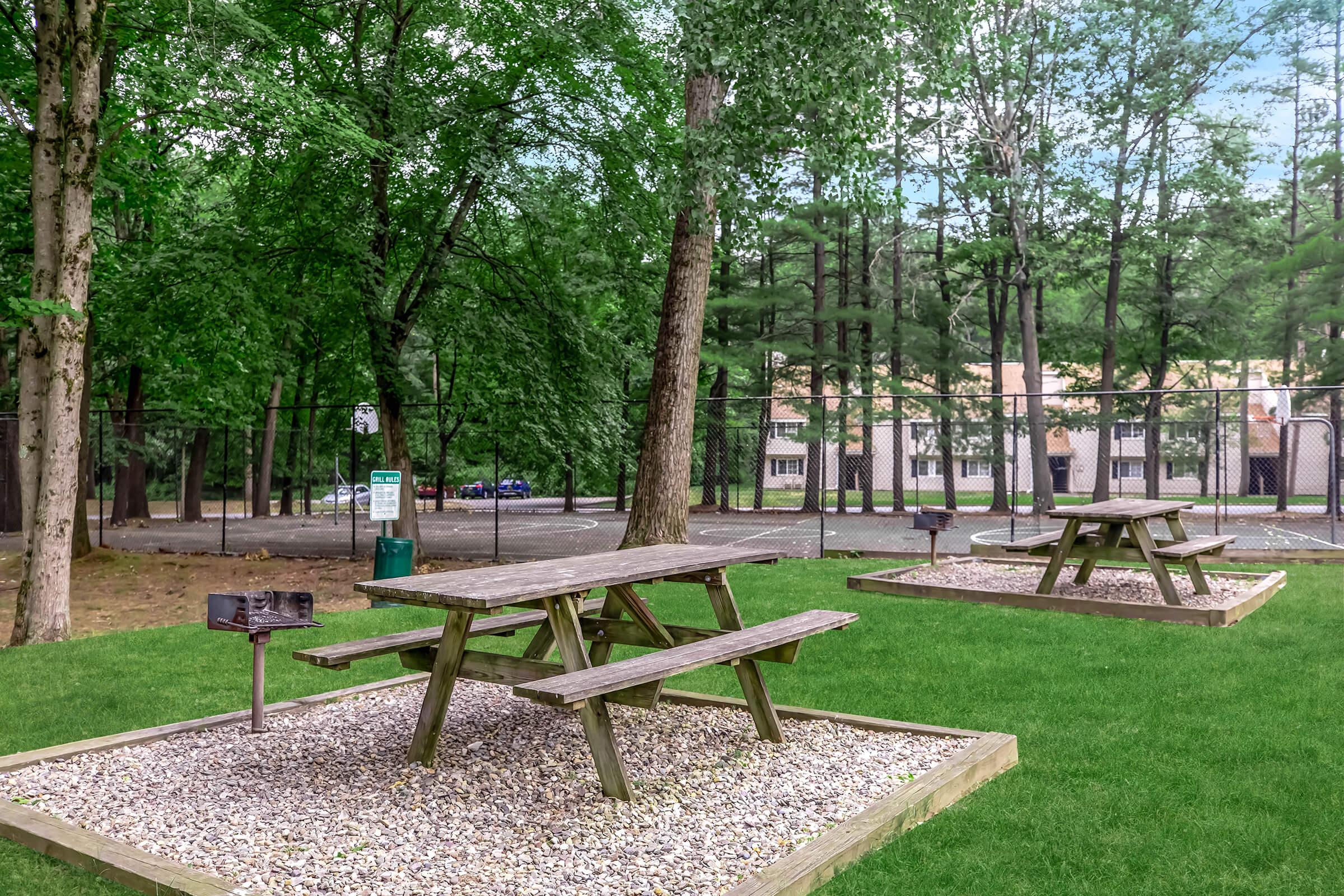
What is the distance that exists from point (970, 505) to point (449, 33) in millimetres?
19743

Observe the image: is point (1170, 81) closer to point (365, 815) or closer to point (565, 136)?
point (565, 136)

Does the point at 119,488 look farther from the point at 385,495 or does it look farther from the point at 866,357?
the point at 866,357

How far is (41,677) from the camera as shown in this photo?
23.4ft

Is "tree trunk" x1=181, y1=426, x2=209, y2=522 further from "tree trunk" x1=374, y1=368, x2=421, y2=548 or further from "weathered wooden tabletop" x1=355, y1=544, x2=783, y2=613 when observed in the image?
"weathered wooden tabletop" x1=355, y1=544, x2=783, y2=613

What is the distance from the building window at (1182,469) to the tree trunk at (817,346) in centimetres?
845

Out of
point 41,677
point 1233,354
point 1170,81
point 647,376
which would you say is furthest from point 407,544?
point 1233,354

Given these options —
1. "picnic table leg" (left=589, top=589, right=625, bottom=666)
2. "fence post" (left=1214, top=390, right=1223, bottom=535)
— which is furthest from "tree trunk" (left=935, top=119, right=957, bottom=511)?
"picnic table leg" (left=589, top=589, right=625, bottom=666)

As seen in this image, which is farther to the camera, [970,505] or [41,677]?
[970,505]

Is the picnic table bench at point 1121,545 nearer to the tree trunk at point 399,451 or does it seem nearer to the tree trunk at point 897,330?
the tree trunk at point 399,451

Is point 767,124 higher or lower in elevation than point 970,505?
higher

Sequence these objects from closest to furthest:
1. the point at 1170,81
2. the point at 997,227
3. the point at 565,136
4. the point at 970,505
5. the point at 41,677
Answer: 1. the point at 41,677
2. the point at 565,136
3. the point at 1170,81
4. the point at 997,227
5. the point at 970,505

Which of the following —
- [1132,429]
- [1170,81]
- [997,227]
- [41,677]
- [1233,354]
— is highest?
[1170,81]

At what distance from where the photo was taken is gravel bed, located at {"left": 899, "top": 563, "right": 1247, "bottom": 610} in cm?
980

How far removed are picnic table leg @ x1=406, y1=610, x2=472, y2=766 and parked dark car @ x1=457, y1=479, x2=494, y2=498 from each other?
3695 centimetres
